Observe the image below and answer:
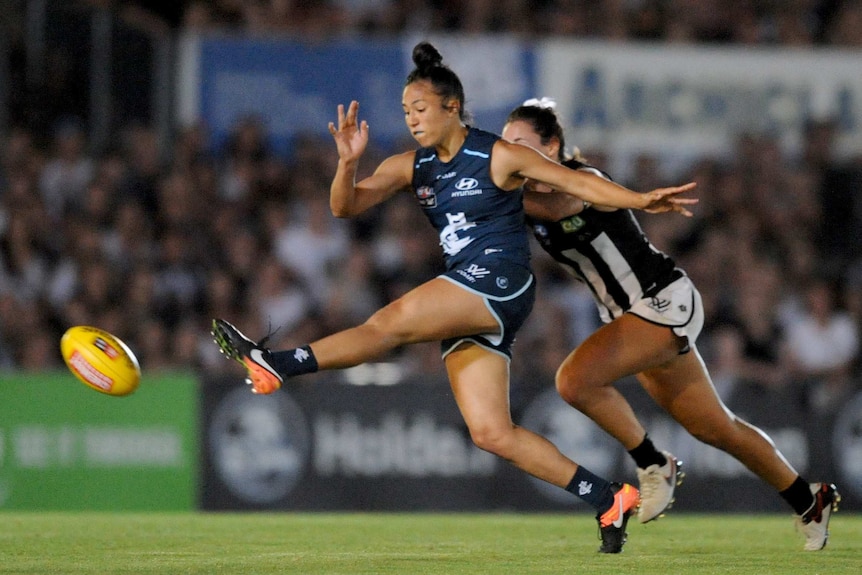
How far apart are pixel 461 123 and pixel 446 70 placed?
0.27 metres

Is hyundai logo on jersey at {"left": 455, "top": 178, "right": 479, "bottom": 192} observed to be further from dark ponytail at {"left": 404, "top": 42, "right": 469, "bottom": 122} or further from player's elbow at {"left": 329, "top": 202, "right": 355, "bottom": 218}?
player's elbow at {"left": 329, "top": 202, "right": 355, "bottom": 218}

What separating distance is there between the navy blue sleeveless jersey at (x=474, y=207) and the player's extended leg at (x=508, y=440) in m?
0.46

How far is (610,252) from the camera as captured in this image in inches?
294

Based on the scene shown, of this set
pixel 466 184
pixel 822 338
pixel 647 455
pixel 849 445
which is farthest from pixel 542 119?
pixel 822 338

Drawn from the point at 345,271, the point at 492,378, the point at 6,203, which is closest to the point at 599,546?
the point at 492,378

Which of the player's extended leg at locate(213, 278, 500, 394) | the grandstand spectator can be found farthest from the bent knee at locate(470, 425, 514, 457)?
the grandstand spectator

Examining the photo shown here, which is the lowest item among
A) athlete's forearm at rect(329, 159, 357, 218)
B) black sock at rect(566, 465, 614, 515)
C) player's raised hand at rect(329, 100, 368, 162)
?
black sock at rect(566, 465, 614, 515)

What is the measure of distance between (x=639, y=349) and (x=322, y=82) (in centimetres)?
746

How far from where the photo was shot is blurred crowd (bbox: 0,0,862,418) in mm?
12156

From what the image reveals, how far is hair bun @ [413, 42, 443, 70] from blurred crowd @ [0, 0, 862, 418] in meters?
5.03

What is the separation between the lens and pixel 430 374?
1191cm

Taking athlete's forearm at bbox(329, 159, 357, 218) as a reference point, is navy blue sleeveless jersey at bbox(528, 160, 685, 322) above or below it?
below

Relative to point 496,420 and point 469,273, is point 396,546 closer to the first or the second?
point 496,420

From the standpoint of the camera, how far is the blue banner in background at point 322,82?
1399 centimetres
